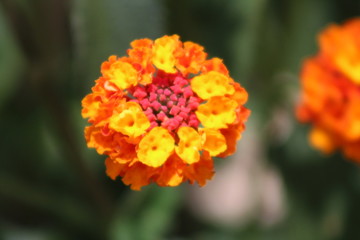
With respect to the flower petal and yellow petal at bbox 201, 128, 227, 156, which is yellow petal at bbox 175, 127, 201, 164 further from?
the flower petal

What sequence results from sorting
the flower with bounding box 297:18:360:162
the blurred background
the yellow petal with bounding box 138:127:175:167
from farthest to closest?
the blurred background
the flower with bounding box 297:18:360:162
the yellow petal with bounding box 138:127:175:167

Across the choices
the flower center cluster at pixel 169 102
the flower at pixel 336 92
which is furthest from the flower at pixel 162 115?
the flower at pixel 336 92

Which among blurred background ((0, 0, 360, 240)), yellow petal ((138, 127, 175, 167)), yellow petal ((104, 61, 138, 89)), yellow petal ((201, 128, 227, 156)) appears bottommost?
yellow petal ((138, 127, 175, 167))

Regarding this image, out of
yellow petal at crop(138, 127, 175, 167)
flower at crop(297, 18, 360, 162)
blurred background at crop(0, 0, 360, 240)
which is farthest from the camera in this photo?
blurred background at crop(0, 0, 360, 240)

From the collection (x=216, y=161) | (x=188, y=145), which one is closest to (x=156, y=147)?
(x=188, y=145)

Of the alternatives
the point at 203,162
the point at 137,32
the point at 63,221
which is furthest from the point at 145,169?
the point at 63,221

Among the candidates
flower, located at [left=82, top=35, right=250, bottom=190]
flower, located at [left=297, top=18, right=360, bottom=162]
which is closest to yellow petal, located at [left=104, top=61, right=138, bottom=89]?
flower, located at [left=82, top=35, right=250, bottom=190]

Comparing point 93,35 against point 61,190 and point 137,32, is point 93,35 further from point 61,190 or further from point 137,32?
point 61,190

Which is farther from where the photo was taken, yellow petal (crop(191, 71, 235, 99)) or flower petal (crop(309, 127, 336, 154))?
flower petal (crop(309, 127, 336, 154))
